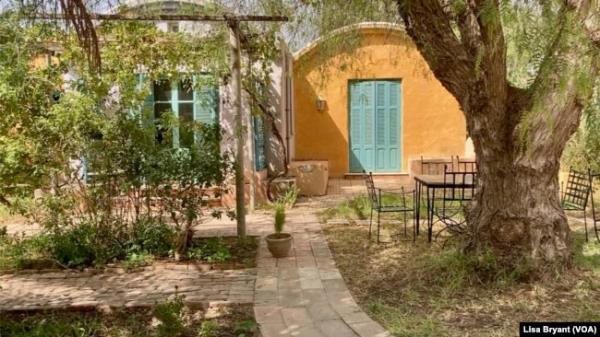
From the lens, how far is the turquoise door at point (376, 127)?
468 inches

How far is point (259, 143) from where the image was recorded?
9125 millimetres

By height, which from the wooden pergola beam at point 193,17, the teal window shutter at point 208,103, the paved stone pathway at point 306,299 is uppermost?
Answer: the wooden pergola beam at point 193,17

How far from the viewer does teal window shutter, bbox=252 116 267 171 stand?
8.86m

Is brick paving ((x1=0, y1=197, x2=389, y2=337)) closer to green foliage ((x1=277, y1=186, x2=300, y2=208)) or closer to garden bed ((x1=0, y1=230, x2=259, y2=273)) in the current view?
garden bed ((x1=0, y1=230, x2=259, y2=273))

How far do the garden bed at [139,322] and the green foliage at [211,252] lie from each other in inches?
53.9

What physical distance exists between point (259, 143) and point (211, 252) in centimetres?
388

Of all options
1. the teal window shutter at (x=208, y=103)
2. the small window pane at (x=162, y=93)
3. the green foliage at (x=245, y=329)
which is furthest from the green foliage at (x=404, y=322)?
the small window pane at (x=162, y=93)

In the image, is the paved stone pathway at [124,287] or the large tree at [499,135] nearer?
the large tree at [499,135]

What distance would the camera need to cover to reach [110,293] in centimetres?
443

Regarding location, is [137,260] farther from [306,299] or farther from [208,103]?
[208,103]

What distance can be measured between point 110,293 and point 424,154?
29.5 feet

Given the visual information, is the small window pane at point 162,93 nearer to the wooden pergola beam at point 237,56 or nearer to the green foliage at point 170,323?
the wooden pergola beam at point 237,56

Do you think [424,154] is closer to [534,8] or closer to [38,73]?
[38,73]

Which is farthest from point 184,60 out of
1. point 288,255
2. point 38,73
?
point 288,255
